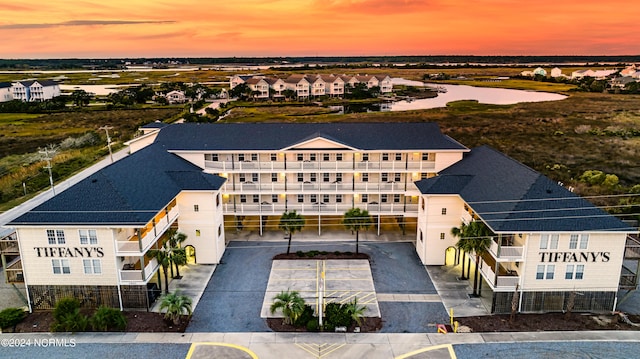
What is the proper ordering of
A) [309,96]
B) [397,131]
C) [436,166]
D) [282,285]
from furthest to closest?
[309,96]
[397,131]
[436,166]
[282,285]

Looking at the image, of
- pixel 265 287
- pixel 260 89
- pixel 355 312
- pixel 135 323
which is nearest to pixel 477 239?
pixel 355 312

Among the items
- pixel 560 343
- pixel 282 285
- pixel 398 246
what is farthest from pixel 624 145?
pixel 282 285

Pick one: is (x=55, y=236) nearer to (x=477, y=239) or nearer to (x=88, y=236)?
(x=88, y=236)

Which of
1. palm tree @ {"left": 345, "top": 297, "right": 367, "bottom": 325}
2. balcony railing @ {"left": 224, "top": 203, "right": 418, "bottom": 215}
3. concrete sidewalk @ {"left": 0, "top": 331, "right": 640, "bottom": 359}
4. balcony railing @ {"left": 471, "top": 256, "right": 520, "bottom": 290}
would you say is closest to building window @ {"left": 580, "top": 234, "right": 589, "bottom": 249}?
balcony railing @ {"left": 471, "top": 256, "right": 520, "bottom": 290}

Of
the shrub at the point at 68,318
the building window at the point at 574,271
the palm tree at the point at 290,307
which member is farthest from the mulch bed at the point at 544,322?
the shrub at the point at 68,318

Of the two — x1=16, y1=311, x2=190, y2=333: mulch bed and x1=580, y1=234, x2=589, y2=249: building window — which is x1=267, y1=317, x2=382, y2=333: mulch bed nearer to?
x1=16, y1=311, x2=190, y2=333: mulch bed

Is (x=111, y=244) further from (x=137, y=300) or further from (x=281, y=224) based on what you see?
(x=281, y=224)
